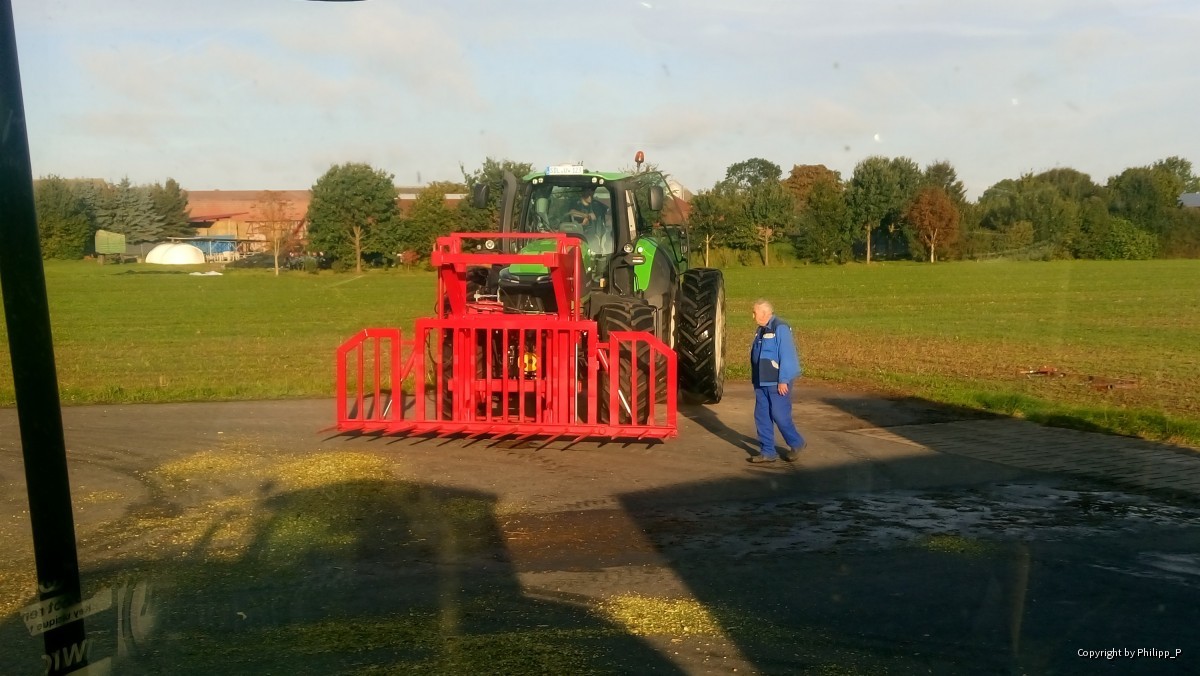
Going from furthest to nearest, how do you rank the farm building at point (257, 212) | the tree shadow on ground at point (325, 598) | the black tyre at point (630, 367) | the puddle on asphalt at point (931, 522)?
the farm building at point (257, 212), the black tyre at point (630, 367), the puddle on asphalt at point (931, 522), the tree shadow on ground at point (325, 598)

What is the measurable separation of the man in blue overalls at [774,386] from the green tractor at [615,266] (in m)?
1.43

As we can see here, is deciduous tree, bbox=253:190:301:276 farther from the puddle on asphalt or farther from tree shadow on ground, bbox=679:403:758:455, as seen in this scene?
the puddle on asphalt

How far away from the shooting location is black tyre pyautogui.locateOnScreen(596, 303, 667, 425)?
10438mm

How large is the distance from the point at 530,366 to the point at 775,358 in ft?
7.81

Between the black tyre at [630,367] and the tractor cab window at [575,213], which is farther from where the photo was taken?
the tractor cab window at [575,213]

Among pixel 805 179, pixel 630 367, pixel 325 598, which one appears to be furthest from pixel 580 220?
pixel 805 179

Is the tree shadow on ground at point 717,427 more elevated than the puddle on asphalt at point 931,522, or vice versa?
the puddle on asphalt at point 931,522

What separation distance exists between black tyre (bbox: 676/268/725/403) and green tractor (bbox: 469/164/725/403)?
12mm

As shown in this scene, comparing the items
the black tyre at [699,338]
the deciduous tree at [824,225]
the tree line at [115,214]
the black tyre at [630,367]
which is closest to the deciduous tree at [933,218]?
the deciduous tree at [824,225]

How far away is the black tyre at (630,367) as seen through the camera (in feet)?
34.2

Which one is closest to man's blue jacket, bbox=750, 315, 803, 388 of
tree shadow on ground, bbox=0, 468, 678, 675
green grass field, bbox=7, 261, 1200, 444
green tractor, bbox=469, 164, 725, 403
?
green tractor, bbox=469, 164, 725, 403

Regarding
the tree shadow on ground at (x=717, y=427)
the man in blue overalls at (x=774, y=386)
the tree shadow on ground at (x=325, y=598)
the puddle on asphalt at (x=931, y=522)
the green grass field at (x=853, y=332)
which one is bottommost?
the green grass field at (x=853, y=332)

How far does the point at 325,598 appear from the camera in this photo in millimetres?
5961

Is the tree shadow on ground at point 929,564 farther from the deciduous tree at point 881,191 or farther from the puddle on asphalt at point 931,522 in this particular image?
the deciduous tree at point 881,191
